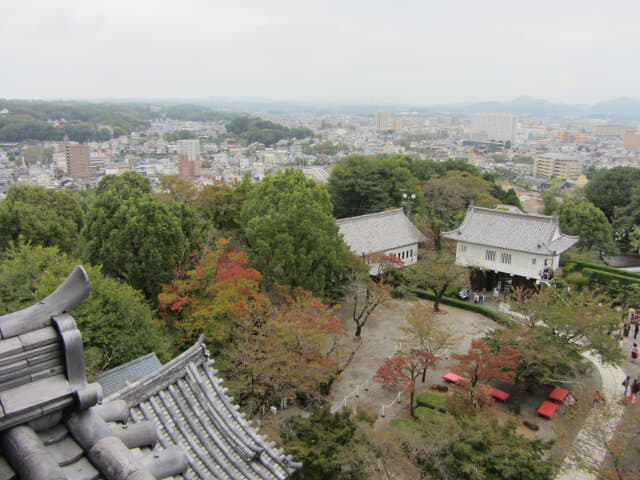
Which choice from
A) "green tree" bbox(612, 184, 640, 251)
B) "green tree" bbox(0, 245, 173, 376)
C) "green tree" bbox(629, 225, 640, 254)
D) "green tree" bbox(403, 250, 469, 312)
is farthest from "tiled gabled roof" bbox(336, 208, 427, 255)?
"green tree" bbox(612, 184, 640, 251)

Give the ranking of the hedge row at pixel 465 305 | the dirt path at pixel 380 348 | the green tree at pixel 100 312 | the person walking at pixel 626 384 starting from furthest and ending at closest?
the hedge row at pixel 465 305 → the person walking at pixel 626 384 → the dirt path at pixel 380 348 → the green tree at pixel 100 312

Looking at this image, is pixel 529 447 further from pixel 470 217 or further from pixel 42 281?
pixel 470 217

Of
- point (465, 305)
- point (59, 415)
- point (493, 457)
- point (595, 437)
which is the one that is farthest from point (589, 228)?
point (59, 415)


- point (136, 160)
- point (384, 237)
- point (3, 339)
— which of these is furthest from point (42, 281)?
point (136, 160)

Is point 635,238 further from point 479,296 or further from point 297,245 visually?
point 297,245

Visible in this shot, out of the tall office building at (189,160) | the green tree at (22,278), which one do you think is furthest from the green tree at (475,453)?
the tall office building at (189,160)

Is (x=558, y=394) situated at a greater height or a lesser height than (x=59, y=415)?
lesser

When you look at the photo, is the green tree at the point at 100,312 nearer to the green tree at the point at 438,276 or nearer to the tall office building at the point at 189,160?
the green tree at the point at 438,276
